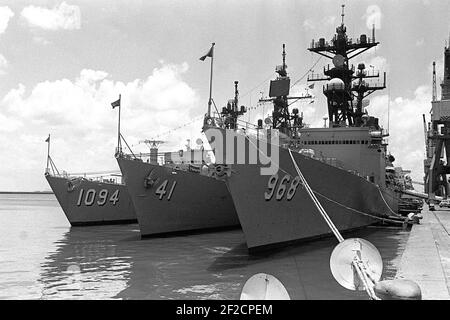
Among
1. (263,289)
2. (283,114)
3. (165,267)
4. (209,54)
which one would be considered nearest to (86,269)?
(165,267)

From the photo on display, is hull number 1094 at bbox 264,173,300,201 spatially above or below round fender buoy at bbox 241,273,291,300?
above

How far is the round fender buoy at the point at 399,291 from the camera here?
13.3ft

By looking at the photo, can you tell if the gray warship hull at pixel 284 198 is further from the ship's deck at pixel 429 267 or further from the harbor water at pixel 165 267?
the ship's deck at pixel 429 267

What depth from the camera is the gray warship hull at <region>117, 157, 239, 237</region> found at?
16953mm

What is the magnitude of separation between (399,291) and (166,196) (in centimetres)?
1375

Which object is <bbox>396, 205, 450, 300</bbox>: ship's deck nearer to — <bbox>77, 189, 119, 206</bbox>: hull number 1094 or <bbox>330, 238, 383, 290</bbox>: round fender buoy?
<bbox>330, 238, 383, 290</bbox>: round fender buoy

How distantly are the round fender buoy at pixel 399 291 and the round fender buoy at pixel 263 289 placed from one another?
107cm

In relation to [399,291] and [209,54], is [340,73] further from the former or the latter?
[399,291]

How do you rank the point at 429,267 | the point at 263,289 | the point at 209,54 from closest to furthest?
the point at 263,289
the point at 429,267
the point at 209,54

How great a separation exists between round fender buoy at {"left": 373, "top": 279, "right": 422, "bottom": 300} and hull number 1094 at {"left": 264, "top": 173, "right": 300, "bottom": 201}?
7.31m

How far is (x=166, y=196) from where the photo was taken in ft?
56.7

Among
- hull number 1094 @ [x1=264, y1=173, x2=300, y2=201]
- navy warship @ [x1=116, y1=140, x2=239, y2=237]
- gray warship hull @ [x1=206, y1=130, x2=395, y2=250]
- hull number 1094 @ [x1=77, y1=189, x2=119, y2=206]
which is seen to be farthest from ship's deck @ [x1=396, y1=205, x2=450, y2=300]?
hull number 1094 @ [x1=77, y1=189, x2=119, y2=206]

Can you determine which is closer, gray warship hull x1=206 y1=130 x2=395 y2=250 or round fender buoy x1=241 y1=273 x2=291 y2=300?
round fender buoy x1=241 y1=273 x2=291 y2=300

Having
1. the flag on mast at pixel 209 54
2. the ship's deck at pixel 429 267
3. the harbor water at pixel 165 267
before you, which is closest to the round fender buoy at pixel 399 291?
the ship's deck at pixel 429 267
